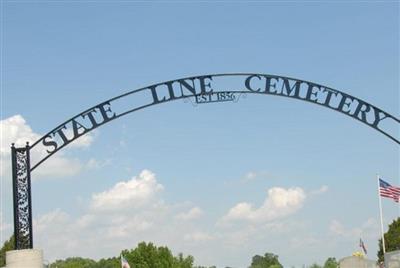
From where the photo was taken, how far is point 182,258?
320 feet

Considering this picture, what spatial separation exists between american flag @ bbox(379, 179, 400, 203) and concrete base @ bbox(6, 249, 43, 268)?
20.5 meters

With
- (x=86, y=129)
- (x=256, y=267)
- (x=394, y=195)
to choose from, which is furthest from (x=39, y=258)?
(x=256, y=267)

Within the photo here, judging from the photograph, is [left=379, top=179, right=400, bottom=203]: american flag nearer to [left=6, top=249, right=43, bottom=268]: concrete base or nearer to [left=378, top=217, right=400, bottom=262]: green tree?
[left=6, top=249, right=43, bottom=268]: concrete base

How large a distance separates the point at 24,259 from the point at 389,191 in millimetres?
21162

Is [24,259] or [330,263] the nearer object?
[24,259]

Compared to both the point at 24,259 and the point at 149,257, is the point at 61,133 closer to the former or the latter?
the point at 24,259

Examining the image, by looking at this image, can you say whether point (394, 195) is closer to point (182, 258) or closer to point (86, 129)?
point (86, 129)

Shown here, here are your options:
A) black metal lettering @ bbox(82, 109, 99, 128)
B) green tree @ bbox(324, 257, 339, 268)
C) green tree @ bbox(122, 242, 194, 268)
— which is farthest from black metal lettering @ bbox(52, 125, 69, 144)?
green tree @ bbox(324, 257, 339, 268)

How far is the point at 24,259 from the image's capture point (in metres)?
16.3

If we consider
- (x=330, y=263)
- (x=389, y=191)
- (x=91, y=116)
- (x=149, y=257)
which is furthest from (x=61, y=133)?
(x=330, y=263)

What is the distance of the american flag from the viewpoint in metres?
32.7

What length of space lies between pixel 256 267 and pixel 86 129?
17281 cm

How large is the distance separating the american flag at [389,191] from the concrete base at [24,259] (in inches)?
807

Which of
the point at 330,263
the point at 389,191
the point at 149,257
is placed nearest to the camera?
the point at 389,191
